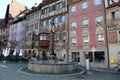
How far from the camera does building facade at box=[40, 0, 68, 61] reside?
106ft

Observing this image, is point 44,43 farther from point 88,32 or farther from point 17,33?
point 17,33

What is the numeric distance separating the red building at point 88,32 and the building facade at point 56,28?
1305 mm

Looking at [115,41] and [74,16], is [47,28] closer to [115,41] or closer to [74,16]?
[74,16]

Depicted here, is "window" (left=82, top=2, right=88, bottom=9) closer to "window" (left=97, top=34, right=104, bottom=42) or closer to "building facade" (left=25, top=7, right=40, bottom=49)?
"window" (left=97, top=34, right=104, bottom=42)

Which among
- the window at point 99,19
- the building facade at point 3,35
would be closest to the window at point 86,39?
the window at point 99,19

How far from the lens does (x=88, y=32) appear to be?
28219 millimetres

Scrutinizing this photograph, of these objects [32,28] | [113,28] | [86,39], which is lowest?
[86,39]

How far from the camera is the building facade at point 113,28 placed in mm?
23875

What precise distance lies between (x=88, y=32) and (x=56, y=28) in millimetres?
7853

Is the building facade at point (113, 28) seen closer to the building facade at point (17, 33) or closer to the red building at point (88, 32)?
the red building at point (88, 32)

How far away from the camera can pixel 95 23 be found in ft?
89.6

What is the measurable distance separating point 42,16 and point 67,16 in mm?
7791

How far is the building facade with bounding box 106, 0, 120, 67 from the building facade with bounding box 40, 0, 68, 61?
29.1ft

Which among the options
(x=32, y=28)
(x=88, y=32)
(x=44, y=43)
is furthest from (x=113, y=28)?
(x=32, y=28)
